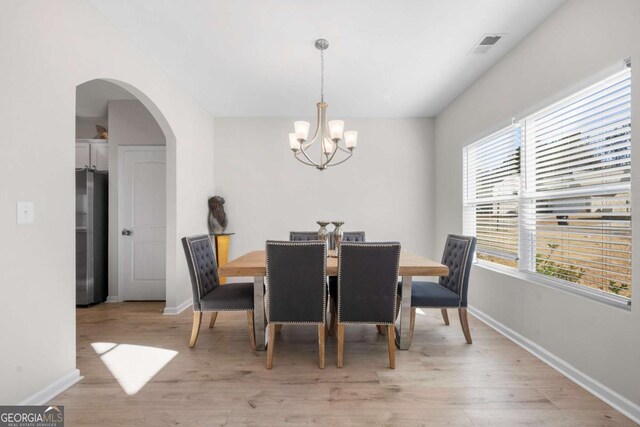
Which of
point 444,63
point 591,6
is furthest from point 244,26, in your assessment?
point 591,6

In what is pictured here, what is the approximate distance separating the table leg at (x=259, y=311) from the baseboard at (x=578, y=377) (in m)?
2.18

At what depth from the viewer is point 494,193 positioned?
3303 millimetres

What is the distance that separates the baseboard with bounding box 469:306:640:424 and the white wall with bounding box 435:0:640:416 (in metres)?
0.03

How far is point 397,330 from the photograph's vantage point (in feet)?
9.29

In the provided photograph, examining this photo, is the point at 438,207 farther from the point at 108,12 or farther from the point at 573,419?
the point at 108,12

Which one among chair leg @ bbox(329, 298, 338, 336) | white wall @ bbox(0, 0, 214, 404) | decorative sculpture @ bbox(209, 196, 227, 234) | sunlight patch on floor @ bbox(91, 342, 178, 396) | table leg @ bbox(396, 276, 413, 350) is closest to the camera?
white wall @ bbox(0, 0, 214, 404)

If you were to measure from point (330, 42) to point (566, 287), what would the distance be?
267 cm

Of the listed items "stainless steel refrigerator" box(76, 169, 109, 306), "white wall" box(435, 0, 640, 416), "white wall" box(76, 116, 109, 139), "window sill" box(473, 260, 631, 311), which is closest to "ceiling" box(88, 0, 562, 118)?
"white wall" box(435, 0, 640, 416)

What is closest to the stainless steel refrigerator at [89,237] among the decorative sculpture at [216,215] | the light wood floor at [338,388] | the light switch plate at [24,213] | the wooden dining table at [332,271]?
the light wood floor at [338,388]

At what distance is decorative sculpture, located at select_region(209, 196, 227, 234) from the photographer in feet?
15.0

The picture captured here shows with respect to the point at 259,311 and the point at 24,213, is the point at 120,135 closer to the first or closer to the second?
the point at 24,213

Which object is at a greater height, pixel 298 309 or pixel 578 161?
pixel 578 161

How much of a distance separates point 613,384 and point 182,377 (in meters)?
2.71

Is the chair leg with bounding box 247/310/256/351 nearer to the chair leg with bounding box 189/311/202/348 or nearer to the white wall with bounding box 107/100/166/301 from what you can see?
the chair leg with bounding box 189/311/202/348
